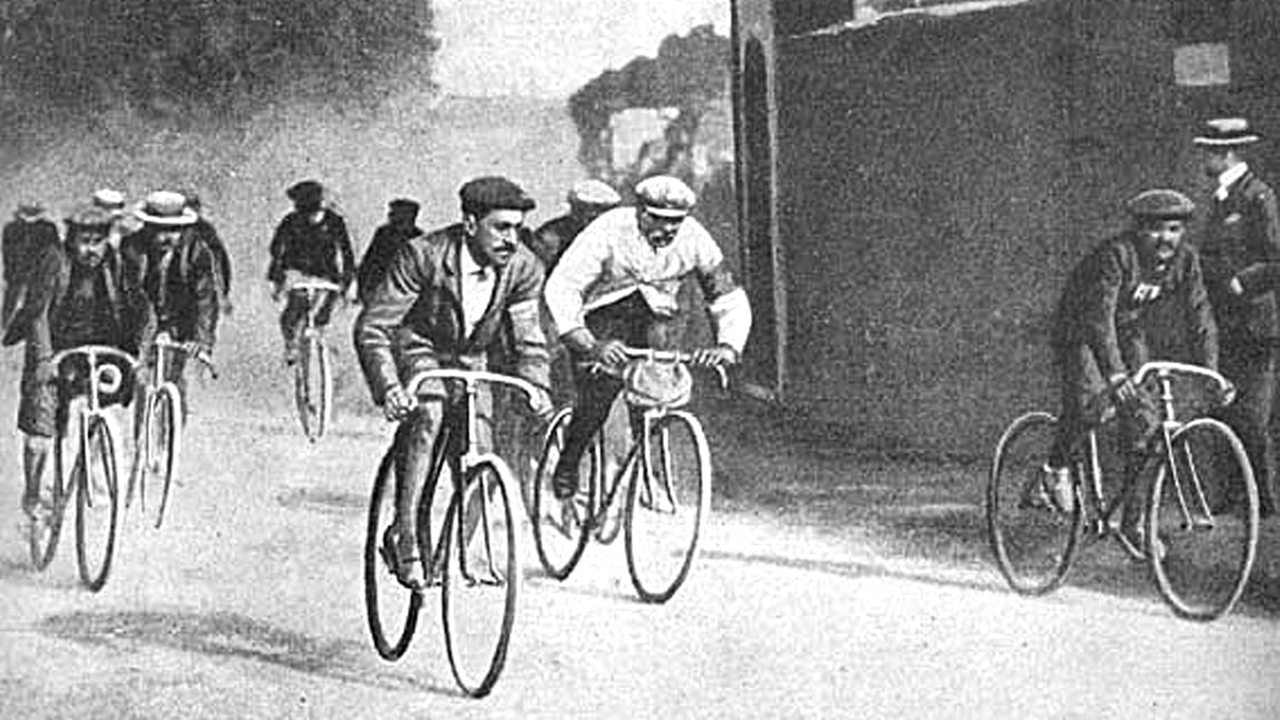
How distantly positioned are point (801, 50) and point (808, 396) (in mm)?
555

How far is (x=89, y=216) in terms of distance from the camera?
307cm

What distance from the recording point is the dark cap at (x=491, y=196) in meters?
3.03

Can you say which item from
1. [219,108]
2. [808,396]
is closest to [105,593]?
[219,108]

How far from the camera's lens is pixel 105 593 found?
306cm

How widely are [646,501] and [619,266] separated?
0.38 meters

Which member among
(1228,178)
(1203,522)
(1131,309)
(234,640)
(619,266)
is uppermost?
(1228,178)

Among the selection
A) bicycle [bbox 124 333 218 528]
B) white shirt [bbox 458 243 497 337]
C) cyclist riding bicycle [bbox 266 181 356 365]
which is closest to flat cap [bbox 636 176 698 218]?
white shirt [bbox 458 243 497 337]

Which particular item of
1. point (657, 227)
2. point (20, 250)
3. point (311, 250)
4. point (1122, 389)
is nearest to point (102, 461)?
point (20, 250)

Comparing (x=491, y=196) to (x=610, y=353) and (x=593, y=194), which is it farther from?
(x=610, y=353)

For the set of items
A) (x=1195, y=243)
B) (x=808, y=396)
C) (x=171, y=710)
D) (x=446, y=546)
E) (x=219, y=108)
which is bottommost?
(x=171, y=710)

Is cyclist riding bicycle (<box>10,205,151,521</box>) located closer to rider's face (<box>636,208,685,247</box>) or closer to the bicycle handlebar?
the bicycle handlebar

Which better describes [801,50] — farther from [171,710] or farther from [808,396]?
[171,710]

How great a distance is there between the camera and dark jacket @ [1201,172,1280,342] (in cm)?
307

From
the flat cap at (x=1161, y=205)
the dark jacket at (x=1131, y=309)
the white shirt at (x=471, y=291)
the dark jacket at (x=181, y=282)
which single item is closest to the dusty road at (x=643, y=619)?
the dark jacket at (x=181, y=282)
